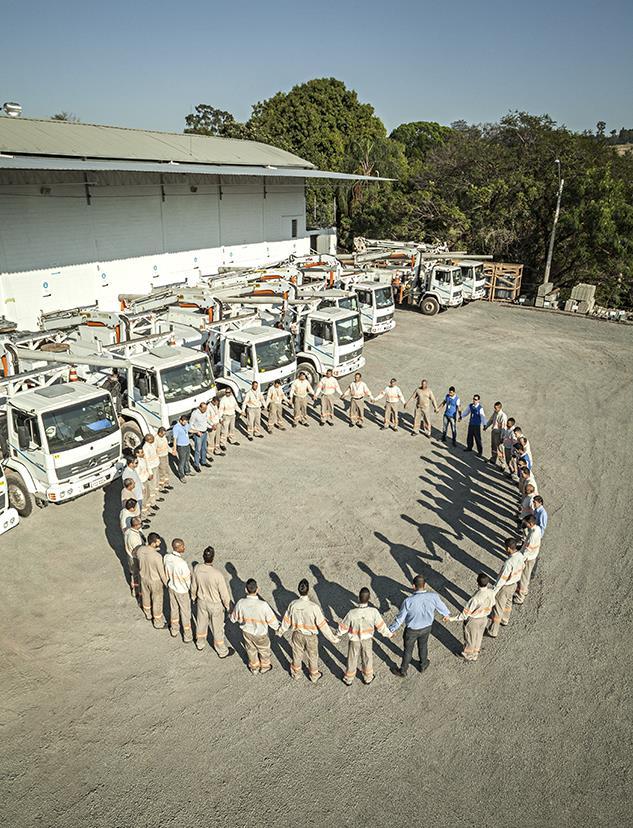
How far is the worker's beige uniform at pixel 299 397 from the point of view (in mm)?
14734

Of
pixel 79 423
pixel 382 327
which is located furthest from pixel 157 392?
pixel 382 327

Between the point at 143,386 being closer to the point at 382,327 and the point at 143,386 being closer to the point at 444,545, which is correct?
the point at 444,545

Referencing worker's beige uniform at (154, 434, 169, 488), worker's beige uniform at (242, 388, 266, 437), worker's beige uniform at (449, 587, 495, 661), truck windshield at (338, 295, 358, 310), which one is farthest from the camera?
truck windshield at (338, 295, 358, 310)

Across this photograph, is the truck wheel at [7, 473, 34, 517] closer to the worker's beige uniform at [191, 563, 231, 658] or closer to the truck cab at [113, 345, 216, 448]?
the truck cab at [113, 345, 216, 448]

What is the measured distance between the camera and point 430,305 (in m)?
27.3

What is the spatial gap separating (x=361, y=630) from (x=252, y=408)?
793cm

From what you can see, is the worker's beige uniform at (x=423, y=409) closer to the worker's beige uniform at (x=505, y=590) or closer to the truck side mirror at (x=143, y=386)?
the truck side mirror at (x=143, y=386)

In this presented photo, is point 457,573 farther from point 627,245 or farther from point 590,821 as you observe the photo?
point 627,245

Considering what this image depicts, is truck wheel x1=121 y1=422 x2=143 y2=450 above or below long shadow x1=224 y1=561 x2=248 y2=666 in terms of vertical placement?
above

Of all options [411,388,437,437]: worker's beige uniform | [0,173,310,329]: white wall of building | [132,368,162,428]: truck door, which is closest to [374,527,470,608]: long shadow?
[411,388,437,437]: worker's beige uniform

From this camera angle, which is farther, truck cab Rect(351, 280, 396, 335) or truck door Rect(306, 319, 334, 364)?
truck cab Rect(351, 280, 396, 335)

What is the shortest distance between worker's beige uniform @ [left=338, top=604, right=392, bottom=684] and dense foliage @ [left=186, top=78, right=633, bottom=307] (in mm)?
27471

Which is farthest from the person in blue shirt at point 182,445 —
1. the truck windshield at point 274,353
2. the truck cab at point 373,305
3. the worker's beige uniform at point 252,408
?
the truck cab at point 373,305

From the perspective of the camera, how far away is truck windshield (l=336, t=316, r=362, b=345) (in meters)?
16.7
